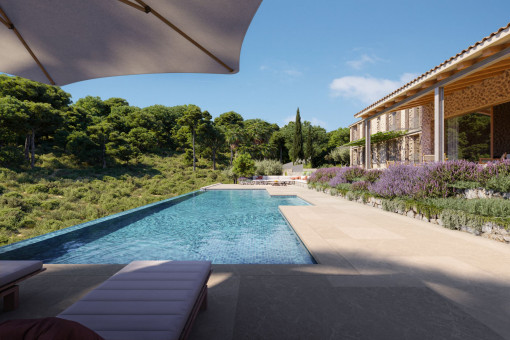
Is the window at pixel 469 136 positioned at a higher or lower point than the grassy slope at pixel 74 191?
higher

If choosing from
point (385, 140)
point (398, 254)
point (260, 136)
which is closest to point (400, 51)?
point (385, 140)

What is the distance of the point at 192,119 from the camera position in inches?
1060

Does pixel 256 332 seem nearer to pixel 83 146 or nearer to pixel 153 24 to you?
pixel 153 24

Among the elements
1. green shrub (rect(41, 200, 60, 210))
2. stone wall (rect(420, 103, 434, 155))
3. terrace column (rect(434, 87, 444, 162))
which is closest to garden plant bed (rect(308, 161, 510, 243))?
terrace column (rect(434, 87, 444, 162))

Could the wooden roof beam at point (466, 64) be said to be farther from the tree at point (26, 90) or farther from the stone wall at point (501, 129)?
the tree at point (26, 90)

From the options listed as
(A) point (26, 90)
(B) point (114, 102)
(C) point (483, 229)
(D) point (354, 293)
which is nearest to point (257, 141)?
(B) point (114, 102)

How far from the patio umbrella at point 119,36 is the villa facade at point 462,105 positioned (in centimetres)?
645

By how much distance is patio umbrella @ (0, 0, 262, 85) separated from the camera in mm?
1764

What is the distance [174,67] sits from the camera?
7.43 ft

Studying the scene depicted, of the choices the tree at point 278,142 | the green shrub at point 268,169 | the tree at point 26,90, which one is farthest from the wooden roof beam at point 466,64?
the tree at point 278,142

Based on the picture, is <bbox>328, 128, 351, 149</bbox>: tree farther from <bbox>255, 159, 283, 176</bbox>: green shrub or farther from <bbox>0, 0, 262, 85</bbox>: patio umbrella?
<bbox>0, 0, 262, 85</bbox>: patio umbrella

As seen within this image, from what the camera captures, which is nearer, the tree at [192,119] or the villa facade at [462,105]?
the villa facade at [462,105]

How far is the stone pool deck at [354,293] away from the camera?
185 cm

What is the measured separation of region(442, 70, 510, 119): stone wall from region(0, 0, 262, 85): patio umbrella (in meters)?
11.1
